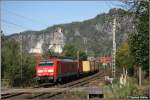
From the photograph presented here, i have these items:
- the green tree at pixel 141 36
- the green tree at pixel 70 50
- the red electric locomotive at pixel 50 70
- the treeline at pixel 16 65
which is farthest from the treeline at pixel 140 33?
the green tree at pixel 70 50

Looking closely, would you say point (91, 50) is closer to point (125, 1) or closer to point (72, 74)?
point (72, 74)

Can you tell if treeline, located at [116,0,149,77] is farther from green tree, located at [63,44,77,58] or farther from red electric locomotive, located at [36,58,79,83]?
green tree, located at [63,44,77,58]

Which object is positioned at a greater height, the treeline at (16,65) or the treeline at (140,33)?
the treeline at (140,33)

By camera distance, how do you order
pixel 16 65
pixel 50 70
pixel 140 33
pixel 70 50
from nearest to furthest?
pixel 140 33
pixel 16 65
pixel 50 70
pixel 70 50

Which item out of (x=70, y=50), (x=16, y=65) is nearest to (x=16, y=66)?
(x=16, y=65)

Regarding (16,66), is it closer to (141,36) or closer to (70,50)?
(141,36)

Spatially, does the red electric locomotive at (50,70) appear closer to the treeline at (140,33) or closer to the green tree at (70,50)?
the treeline at (140,33)

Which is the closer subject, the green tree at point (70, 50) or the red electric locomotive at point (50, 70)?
the red electric locomotive at point (50, 70)

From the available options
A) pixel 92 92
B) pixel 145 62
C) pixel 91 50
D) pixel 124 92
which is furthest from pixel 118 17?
pixel 91 50

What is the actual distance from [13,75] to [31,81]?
4372 mm

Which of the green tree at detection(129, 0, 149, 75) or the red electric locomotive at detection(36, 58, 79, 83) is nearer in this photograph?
the green tree at detection(129, 0, 149, 75)

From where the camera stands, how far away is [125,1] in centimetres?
1572

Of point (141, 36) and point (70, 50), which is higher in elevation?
point (141, 36)

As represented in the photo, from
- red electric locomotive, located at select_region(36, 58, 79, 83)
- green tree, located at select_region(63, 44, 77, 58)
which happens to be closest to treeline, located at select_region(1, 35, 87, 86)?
red electric locomotive, located at select_region(36, 58, 79, 83)
